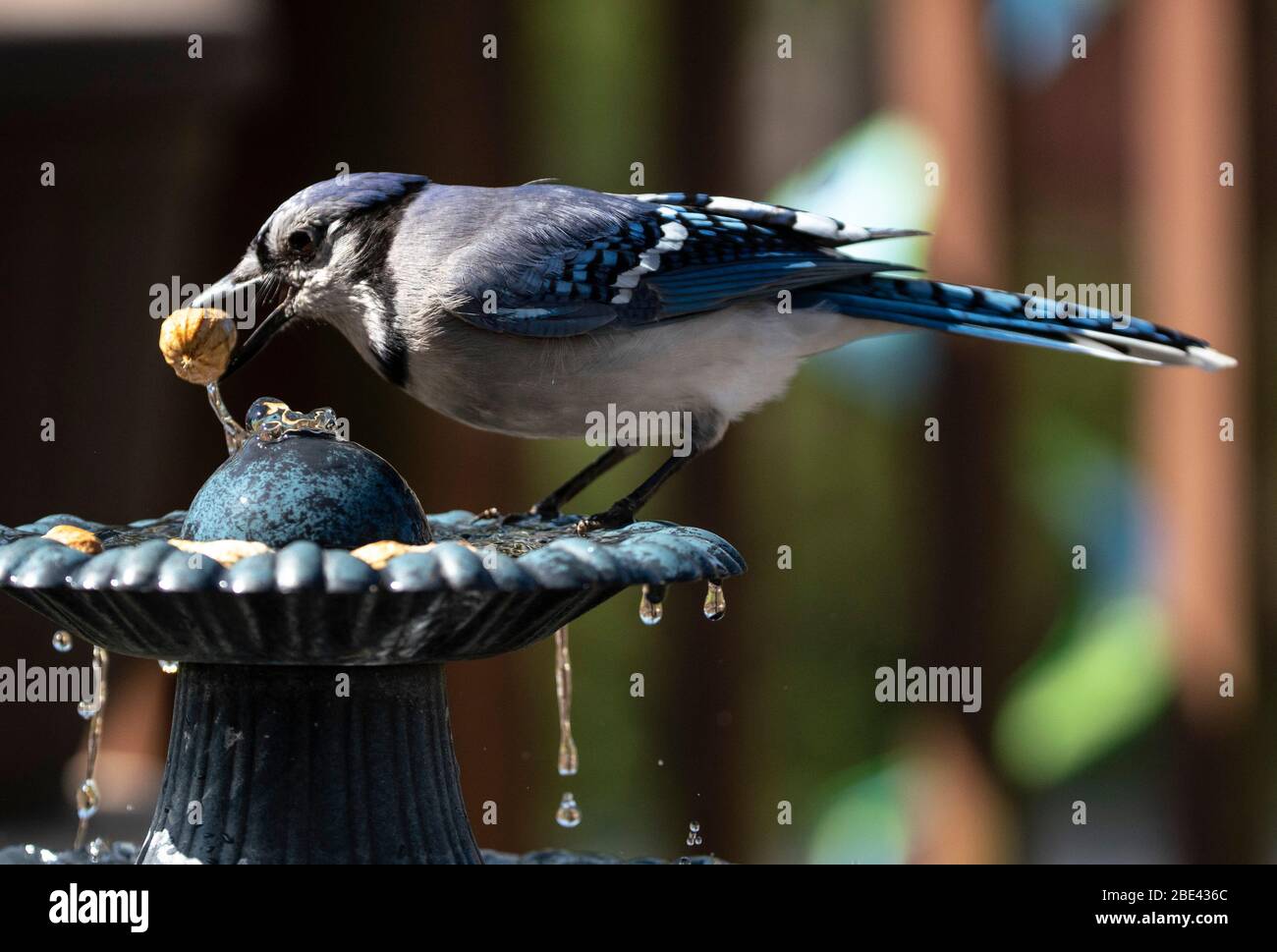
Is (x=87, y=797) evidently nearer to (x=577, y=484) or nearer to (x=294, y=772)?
(x=294, y=772)

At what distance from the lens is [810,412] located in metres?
4.28

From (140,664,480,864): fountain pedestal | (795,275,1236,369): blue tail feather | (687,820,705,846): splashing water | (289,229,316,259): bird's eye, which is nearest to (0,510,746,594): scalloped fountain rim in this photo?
(140,664,480,864): fountain pedestal

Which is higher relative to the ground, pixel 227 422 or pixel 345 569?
pixel 227 422

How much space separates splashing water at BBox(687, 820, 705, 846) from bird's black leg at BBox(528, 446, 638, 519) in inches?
47.8

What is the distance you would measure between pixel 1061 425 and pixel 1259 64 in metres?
1.10

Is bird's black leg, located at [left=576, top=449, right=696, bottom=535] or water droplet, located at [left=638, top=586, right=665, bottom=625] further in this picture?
bird's black leg, located at [left=576, top=449, right=696, bottom=535]

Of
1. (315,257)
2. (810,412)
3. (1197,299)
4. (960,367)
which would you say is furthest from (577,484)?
(1197,299)

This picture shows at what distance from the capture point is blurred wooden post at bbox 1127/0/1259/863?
4047 mm

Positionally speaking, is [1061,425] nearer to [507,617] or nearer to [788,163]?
[788,163]

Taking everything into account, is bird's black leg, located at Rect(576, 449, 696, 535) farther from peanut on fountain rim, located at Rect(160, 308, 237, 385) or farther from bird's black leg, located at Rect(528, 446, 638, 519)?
peanut on fountain rim, located at Rect(160, 308, 237, 385)

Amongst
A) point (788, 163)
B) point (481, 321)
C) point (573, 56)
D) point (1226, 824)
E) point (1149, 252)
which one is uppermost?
point (573, 56)

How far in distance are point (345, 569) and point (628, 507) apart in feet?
3.33

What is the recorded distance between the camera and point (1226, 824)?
155 inches

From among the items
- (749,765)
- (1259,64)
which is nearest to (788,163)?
(1259,64)
